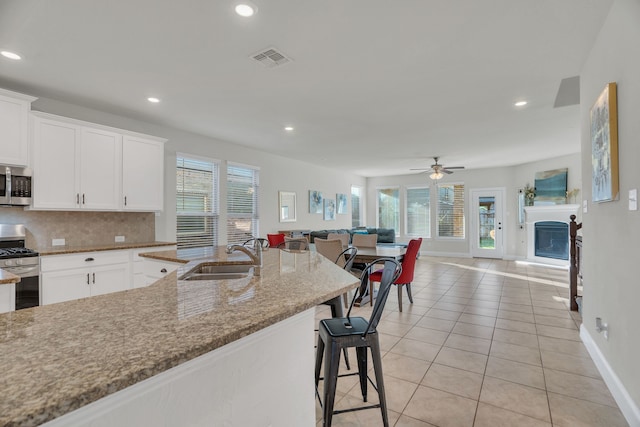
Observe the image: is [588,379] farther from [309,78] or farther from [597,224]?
[309,78]

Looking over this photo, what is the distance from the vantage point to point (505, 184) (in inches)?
347

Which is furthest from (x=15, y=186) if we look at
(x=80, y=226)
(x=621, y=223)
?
(x=621, y=223)

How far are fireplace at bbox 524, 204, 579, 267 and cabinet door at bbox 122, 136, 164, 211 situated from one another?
8221 mm

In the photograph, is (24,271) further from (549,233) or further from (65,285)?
(549,233)

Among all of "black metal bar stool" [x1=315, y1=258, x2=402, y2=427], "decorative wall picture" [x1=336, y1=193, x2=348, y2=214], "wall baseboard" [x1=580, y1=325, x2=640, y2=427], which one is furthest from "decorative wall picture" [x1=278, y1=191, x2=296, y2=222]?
"wall baseboard" [x1=580, y1=325, x2=640, y2=427]

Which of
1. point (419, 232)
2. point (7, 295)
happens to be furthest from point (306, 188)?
point (7, 295)

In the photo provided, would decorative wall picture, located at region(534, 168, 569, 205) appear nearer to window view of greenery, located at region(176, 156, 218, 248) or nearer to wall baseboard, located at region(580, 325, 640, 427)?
wall baseboard, located at region(580, 325, 640, 427)

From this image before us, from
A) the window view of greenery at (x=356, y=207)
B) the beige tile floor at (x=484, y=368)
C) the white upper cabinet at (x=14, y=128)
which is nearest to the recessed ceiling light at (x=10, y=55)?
the white upper cabinet at (x=14, y=128)

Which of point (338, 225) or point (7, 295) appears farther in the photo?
point (338, 225)

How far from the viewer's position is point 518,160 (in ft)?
25.7

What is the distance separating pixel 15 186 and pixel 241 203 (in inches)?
124

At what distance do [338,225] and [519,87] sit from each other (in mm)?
6075

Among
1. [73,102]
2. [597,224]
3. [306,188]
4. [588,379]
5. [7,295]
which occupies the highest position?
[73,102]

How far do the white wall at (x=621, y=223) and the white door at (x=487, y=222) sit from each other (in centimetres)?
674
